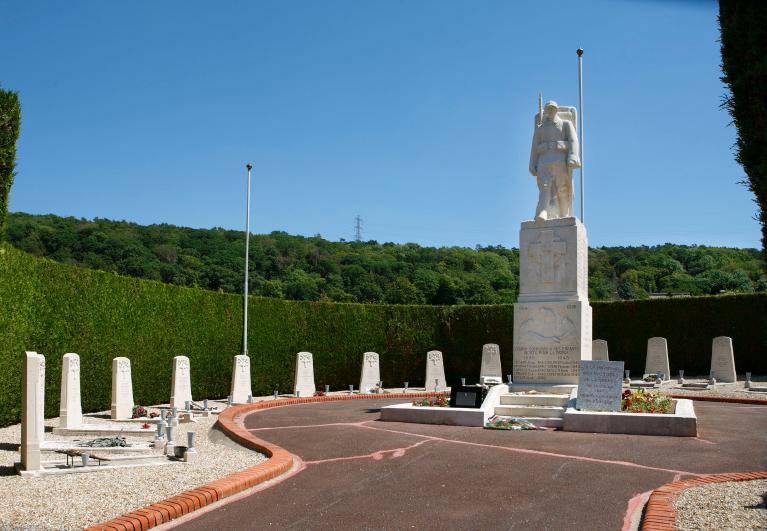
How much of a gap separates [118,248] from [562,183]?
24602mm

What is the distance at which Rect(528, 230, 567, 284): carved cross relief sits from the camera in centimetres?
1436

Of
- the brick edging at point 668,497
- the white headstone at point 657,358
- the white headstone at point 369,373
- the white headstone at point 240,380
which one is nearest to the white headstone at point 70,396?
the white headstone at point 240,380

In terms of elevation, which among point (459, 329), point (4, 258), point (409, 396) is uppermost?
point (4, 258)

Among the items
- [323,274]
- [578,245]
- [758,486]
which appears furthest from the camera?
[323,274]

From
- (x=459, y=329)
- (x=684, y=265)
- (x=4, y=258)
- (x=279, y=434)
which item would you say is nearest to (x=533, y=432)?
(x=279, y=434)

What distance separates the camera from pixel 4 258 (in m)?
11.5

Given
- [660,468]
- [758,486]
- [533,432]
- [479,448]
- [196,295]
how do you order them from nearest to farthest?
[758,486]
[660,468]
[479,448]
[533,432]
[196,295]

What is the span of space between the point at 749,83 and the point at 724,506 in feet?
10.9

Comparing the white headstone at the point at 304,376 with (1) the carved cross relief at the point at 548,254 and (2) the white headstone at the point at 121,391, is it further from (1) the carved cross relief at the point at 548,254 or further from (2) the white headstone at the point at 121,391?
(1) the carved cross relief at the point at 548,254

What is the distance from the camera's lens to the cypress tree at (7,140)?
10.9 metres

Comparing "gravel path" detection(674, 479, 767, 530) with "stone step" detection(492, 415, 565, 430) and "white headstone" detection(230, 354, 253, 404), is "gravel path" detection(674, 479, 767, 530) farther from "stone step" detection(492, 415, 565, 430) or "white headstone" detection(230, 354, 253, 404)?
"white headstone" detection(230, 354, 253, 404)

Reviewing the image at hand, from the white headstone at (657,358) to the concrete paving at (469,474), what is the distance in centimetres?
952

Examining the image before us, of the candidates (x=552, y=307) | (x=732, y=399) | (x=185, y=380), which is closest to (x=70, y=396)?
(x=185, y=380)

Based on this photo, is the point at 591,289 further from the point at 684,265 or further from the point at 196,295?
the point at 196,295
